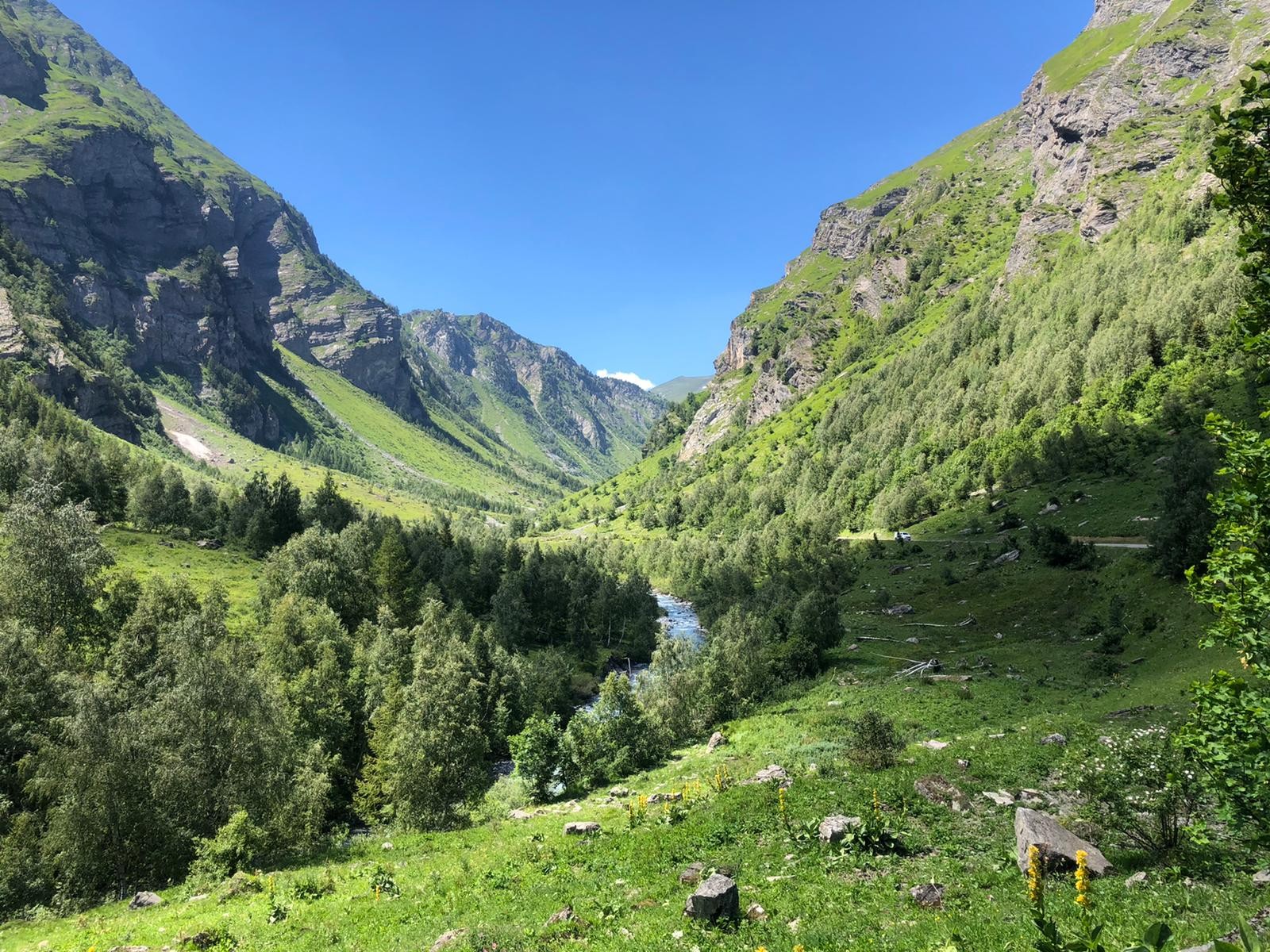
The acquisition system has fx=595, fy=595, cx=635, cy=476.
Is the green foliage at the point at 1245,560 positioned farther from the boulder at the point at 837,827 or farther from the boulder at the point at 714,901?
the boulder at the point at 714,901

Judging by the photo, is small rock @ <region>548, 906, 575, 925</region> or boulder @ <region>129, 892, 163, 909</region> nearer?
small rock @ <region>548, 906, 575, 925</region>

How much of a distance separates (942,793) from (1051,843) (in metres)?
8.36

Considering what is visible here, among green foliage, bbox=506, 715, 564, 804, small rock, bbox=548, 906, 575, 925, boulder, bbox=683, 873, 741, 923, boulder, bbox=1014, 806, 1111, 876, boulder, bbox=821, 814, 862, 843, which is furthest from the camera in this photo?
green foliage, bbox=506, 715, 564, 804

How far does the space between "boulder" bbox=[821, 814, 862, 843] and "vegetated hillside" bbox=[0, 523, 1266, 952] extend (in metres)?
0.78

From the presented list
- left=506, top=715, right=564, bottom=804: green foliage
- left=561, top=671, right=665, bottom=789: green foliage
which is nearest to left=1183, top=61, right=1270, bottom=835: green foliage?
left=561, top=671, right=665, bottom=789: green foliage

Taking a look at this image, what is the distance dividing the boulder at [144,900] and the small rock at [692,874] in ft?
86.2

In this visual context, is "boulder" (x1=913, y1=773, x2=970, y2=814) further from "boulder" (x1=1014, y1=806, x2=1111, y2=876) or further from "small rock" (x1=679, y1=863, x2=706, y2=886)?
"small rock" (x1=679, y1=863, x2=706, y2=886)

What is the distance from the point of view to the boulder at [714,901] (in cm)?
1538

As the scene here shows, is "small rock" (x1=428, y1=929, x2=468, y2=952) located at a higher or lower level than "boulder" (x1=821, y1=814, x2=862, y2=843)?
lower

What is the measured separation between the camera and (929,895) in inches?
578

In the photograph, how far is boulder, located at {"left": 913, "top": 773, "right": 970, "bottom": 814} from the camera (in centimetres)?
2186

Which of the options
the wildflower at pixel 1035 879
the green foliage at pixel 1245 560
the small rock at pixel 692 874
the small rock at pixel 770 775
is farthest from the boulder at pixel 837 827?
the green foliage at pixel 1245 560

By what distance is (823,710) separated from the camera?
1871 inches

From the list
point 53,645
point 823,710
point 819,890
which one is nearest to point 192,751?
point 53,645
